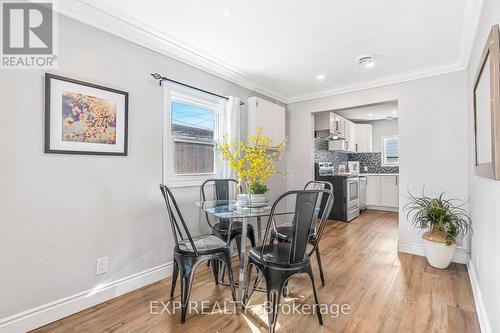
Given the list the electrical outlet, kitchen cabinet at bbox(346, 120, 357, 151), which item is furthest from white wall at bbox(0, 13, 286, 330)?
kitchen cabinet at bbox(346, 120, 357, 151)

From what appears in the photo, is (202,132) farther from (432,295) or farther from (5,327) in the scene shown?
(432,295)

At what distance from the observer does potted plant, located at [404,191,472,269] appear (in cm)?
272

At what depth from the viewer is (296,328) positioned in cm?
177

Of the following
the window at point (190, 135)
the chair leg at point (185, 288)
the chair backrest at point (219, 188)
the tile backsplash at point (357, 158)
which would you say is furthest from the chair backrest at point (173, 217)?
the tile backsplash at point (357, 158)

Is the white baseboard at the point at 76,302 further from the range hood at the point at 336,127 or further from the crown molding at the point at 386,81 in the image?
the range hood at the point at 336,127

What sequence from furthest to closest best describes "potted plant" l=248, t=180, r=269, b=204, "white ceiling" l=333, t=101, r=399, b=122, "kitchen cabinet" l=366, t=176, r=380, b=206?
1. "kitchen cabinet" l=366, t=176, r=380, b=206
2. "white ceiling" l=333, t=101, r=399, b=122
3. "potted plant" l=248, t=180, r=269, b=204

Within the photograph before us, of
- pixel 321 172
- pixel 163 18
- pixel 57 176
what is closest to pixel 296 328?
pixel 57 176

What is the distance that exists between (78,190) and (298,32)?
7.81 ft

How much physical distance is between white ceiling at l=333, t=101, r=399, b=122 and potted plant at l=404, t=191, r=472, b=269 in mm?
2721

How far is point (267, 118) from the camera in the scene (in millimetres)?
3840

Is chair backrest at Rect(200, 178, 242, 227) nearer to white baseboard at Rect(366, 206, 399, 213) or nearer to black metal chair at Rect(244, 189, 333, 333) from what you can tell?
black metal chair at Rect(244, 189, 333, 333)

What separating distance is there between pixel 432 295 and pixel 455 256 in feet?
3.70

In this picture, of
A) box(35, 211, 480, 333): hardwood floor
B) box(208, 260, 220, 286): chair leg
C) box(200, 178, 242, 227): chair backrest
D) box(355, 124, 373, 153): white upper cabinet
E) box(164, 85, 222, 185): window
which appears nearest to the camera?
box(35, 211, 480, 333): hardwood floor

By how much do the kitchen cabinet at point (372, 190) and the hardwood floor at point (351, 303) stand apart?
11.1 ft
